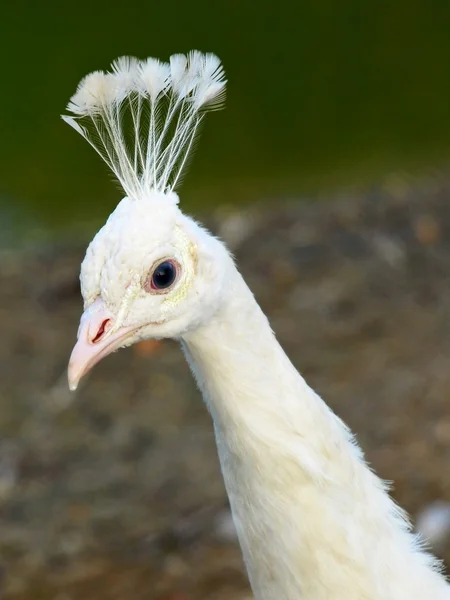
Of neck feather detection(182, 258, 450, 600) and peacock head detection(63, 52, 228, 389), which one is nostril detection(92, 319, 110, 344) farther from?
neck feather detection(182, 258, 450, 600)

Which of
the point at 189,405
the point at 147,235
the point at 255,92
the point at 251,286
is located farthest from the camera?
the point at 255,92

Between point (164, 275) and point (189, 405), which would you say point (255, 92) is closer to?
point (189, 405)

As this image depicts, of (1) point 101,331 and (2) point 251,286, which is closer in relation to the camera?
(1) point 101,331

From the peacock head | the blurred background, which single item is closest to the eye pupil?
the peacock head

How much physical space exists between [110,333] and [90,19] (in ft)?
31.0

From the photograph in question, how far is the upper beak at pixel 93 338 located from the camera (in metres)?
1.59

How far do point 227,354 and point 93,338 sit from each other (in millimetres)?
239

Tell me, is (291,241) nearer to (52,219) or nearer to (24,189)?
(52,219)

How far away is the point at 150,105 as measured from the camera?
71.2 inches

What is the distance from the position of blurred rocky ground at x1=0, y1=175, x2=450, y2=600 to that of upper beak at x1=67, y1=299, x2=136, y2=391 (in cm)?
164

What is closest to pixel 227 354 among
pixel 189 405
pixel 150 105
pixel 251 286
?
pixel 150 105

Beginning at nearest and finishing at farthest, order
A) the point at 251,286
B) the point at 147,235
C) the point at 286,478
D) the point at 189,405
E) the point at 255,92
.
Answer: the point at 147,235 → the point at 286,478 → the point at 189,405 → the point at 251,286 → the point at 255,92

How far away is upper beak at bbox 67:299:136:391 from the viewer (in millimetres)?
1595

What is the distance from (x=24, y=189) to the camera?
8211 millimetres
